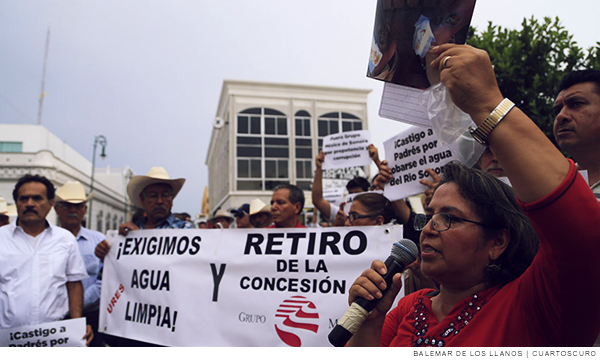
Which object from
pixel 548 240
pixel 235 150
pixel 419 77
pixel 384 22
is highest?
pixel 235 150

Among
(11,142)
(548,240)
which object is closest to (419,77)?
(548,240)

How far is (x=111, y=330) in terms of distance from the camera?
12.2 feet

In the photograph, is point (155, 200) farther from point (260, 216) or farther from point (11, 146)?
point (11, 146)

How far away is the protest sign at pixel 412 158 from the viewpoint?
3.31 m

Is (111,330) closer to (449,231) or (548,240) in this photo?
(449,231)

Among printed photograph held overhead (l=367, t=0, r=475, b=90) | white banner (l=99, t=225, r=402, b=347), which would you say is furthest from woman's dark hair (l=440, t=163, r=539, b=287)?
white banner (l=99, t=225, r=402, b=347)

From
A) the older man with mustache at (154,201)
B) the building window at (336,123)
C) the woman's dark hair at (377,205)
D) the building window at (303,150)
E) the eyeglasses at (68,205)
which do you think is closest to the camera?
the woman's dark hair at (377,205)

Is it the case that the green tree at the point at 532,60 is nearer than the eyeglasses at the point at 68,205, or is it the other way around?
the eyeglasses at the point at 68,205

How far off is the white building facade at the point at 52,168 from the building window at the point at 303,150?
1855cm

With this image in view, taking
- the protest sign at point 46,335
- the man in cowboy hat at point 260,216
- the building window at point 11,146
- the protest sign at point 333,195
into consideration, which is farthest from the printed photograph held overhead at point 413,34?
the building window at point 11,146

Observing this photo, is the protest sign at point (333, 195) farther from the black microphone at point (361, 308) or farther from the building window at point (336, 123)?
the building window at point (336, 123)

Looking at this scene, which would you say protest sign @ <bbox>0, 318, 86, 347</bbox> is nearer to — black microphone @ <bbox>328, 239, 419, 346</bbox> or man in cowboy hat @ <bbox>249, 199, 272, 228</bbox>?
black microphone @ <bbox>328, 239, 419, 346</bbox>

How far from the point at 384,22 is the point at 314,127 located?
3443 centimetres

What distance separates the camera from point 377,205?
3537 millimetres
